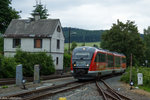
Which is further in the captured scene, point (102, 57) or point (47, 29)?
point (47, 29)

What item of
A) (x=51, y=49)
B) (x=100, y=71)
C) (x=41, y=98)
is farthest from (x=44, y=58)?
(x=41, y=98)

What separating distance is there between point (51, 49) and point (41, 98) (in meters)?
27.7

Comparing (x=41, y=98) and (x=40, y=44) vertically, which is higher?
(x=40, y=44)

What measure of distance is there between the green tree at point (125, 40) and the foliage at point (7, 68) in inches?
1290

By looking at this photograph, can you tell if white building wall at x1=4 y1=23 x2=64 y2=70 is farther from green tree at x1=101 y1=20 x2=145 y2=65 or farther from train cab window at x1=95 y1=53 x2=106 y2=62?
green tree at x1=101 y1=20 x2=145 y2=65

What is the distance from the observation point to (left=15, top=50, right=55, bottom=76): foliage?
1114 inches

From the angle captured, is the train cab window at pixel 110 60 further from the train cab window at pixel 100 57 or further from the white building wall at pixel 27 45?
the white building wall at pixel 27 45

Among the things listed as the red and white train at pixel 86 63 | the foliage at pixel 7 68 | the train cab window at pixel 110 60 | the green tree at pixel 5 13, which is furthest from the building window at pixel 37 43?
the red and white train at pixel 86 63

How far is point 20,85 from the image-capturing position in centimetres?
1800

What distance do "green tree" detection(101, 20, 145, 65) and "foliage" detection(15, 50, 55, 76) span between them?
24.8 m

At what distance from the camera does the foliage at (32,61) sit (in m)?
28.3

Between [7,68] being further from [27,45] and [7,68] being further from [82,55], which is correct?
[27,45]

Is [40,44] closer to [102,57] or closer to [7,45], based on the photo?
[7,45]

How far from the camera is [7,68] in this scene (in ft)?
80.8
